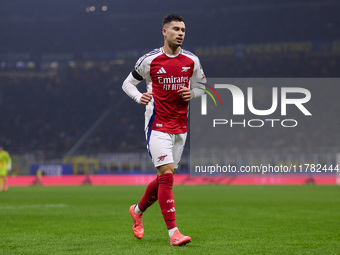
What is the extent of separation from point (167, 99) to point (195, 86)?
0.47 meters

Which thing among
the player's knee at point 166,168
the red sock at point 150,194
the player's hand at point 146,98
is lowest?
the red sock at point 150,194

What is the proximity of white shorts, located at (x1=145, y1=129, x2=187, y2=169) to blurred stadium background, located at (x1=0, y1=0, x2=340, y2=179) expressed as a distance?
30441 millimetres

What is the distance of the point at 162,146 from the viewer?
563cm

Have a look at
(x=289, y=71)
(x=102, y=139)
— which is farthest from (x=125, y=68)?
(x=289, y=71)

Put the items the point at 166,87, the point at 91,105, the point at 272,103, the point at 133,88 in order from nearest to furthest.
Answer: the point at 166,87 < the point at 133,88 < the point at 272,103 < the point at 91,105

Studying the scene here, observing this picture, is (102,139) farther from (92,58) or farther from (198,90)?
(198,90)

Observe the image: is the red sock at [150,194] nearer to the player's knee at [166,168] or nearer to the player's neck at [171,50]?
the player's knee at [166,168]

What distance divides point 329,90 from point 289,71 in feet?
13.8

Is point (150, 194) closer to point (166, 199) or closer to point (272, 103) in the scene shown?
point (166, 199)

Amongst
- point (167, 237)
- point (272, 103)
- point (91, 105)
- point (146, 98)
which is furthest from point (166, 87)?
point (91, 105)

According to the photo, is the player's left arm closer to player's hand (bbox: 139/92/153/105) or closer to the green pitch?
player's hand (bbox: 139/92/153/105)

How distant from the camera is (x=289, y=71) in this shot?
40.7 metres

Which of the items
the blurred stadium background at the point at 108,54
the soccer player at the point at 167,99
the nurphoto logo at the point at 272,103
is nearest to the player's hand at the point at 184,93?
the soccer player at the point at 167,99

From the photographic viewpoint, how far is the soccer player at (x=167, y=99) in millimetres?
5629
